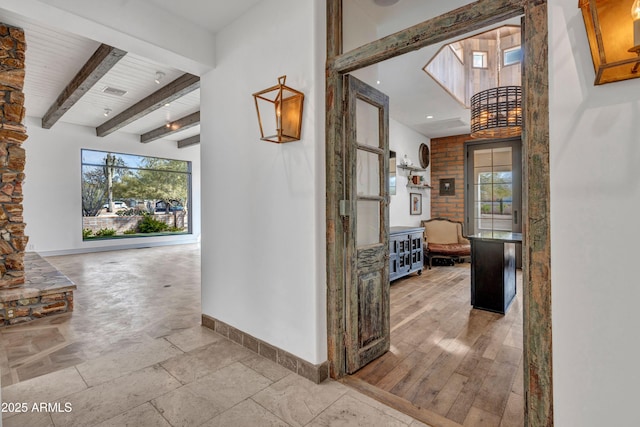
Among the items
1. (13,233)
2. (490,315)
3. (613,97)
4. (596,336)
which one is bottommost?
(490,315)

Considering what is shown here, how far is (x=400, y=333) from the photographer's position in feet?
9.92

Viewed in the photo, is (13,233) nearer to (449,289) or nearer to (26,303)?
(26,303)

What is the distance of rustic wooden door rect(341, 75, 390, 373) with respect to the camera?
7.39ft

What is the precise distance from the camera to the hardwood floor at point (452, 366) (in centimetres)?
190

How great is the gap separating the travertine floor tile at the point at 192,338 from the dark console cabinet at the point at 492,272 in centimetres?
296

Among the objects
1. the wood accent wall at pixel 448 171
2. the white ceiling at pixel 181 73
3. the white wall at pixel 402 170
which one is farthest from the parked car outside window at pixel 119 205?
the wood accent wall at pixel 448 171

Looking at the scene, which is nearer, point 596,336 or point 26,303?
point 596,336

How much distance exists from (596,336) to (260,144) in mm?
2326

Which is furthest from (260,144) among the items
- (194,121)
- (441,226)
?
(441,226)

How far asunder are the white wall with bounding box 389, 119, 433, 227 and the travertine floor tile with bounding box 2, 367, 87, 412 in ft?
→ 16.6

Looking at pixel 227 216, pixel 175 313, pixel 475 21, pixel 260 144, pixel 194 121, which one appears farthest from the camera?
pixel 194 121

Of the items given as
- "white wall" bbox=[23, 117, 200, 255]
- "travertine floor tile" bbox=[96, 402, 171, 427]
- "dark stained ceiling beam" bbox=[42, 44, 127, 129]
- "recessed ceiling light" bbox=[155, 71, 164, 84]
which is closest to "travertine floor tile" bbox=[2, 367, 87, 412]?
"travertine floor tile" bbox=[96, 402, 171, 427]

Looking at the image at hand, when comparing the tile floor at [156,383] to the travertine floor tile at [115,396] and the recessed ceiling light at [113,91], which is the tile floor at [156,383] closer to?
the travertine floor tile at [115,396]

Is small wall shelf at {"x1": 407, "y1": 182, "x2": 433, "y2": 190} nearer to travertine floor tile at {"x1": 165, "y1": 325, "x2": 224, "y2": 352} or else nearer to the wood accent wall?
the wood accent wall
